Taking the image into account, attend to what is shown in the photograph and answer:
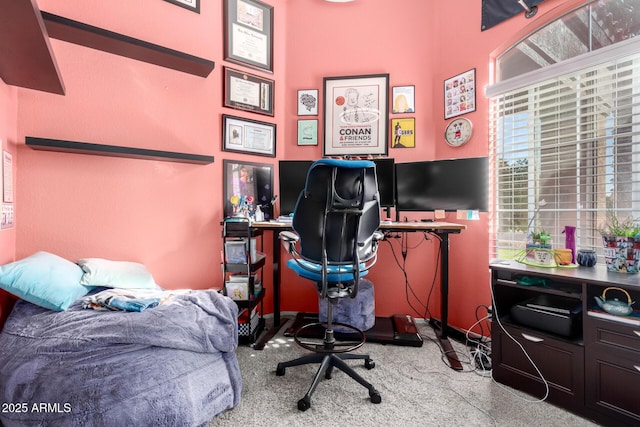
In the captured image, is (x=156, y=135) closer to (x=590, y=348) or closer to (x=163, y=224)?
(x=163, y=224)

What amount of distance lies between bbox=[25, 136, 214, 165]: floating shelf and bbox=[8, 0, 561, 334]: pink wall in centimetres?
11

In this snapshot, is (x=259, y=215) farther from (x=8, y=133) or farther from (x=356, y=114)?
(x=8, y=133)

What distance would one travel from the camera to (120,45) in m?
2.19

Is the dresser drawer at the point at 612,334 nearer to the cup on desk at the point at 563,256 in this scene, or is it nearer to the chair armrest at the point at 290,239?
the cup on desk at the point at 563,256

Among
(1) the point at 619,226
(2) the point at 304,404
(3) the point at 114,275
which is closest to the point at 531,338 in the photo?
(1) the point at 619,226

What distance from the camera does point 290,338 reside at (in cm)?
252

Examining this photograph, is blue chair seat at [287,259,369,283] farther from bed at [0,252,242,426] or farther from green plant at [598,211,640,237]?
green plant at [598,211,640,237]

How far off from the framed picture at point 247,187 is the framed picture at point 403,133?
1.30 m

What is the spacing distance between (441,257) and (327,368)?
53.1 inches

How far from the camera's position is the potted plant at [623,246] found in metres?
1.61

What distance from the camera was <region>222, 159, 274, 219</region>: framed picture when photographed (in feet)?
9.06

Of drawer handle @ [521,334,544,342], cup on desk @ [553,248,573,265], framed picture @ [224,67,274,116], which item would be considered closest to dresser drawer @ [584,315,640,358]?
drawer handle @ [521,334,544,342]

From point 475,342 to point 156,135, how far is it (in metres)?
3.15

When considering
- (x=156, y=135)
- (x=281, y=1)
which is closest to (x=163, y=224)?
(x=156, y=135)
